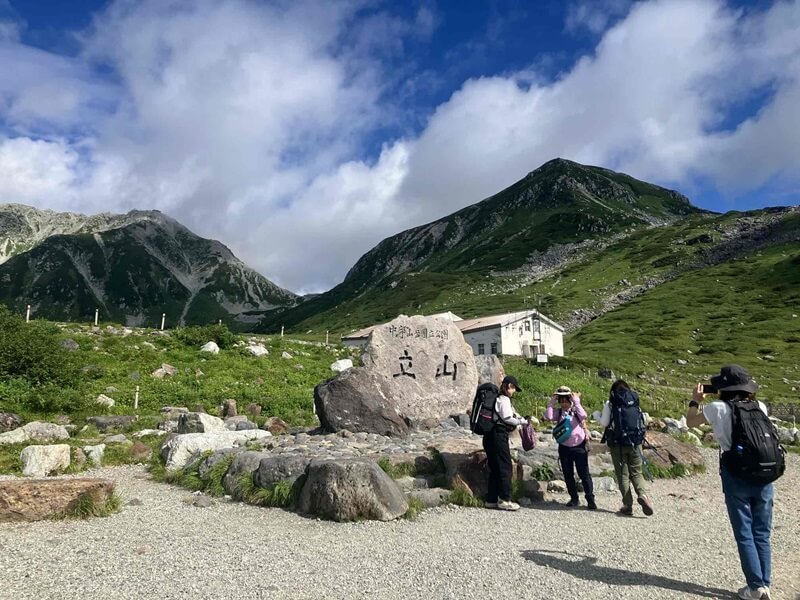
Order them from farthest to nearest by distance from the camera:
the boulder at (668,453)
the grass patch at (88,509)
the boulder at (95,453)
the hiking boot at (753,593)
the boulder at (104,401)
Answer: the boulder at (104,401)
the boulder at (668,453)
the boulder at (95,453)
the grass patch at (88,509)
the hiking boot at (753,593)

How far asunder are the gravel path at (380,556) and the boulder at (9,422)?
10303 mm

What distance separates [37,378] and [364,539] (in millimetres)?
19410

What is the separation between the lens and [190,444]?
14.0 meters

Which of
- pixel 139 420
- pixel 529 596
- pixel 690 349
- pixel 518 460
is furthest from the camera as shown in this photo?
pixel 690 349

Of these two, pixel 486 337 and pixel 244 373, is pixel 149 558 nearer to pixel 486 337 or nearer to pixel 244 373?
pixel 244 373

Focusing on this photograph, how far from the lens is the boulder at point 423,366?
18406 millimetres

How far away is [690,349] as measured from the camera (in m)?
79.8

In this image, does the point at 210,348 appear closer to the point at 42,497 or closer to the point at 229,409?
the point at 229,409

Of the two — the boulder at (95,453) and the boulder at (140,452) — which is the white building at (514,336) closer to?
the boulder at (140,452)

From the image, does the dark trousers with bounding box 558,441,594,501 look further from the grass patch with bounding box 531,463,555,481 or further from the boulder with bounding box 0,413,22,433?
the boulder with bounding box 0,413,22,433

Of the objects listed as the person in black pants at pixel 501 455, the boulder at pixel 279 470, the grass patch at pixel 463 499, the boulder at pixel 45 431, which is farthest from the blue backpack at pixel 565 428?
the boulder at pixel 45 431

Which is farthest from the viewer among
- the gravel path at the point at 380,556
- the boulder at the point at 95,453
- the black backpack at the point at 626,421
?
the boulder at the point at 95,453

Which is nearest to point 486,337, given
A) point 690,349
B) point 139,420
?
point 690,349

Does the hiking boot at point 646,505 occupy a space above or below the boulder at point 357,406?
below
